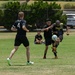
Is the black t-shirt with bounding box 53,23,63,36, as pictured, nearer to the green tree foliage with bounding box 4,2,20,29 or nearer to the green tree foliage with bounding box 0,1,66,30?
the green tree foliage with bounding box 0,1,66,30

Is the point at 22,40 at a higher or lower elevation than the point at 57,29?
higher

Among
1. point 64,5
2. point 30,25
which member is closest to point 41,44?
point 30,25

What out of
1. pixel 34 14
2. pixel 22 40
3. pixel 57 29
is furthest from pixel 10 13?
pixel 22 40

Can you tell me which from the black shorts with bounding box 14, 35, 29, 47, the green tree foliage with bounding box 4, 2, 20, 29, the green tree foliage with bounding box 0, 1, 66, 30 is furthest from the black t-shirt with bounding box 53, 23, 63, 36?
the green tree foliage with bounding box 4, 2, 20, 29

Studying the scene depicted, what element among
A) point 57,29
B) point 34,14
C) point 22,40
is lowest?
point 34,14

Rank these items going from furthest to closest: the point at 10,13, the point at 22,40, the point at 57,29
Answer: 1. the point at 10,13
2. the point at 57,29
3. the point at 22,40

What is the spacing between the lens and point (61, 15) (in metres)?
41.7

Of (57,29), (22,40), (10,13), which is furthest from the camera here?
(10,13)

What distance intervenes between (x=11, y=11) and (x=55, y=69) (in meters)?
30.2

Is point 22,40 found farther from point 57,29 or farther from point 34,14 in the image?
point 34,14

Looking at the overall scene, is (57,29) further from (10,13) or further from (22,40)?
(10,13)

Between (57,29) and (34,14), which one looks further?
(34,14)

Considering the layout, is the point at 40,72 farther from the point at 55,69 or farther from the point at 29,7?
the point at 29,7

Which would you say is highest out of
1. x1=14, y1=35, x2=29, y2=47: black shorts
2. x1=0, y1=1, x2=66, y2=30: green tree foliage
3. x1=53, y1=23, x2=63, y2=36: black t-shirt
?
x1=14, y1=35, x2=29, y2=47: black shorts
